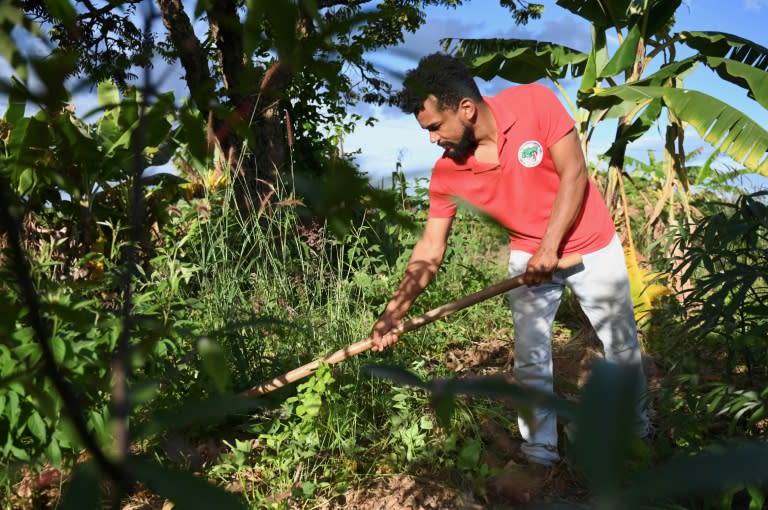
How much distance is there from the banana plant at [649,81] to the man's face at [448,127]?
3.60m

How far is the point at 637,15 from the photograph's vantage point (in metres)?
6.86

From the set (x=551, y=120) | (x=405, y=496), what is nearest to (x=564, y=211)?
(x=551, y=120)

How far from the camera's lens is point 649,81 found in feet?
20.7

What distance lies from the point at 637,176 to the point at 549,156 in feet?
28.7

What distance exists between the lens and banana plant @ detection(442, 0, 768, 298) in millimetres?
6066

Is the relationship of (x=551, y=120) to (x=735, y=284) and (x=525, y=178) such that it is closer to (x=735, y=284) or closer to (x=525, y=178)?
(x=525, y=178)

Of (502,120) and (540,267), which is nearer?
(540,267)

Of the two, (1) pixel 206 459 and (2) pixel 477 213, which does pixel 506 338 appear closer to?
(1) pixel 206 459

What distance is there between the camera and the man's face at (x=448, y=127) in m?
2.64

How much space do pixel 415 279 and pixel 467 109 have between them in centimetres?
78

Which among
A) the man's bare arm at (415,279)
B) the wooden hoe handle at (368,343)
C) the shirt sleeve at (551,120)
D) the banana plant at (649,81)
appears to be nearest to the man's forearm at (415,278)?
the man's bare arm at (415,279)

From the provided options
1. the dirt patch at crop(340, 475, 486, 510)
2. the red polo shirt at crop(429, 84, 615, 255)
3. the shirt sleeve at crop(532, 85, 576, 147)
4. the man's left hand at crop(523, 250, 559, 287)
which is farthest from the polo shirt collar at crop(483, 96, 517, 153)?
the dirt patch at crop(340, 475, 486, 510)

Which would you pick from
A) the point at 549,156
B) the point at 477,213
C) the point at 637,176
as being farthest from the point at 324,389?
the point at 637,176

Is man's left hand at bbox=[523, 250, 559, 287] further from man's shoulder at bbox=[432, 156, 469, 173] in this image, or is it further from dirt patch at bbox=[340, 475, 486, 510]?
dirt patch at bbox=[340, 475, 486, 510]
